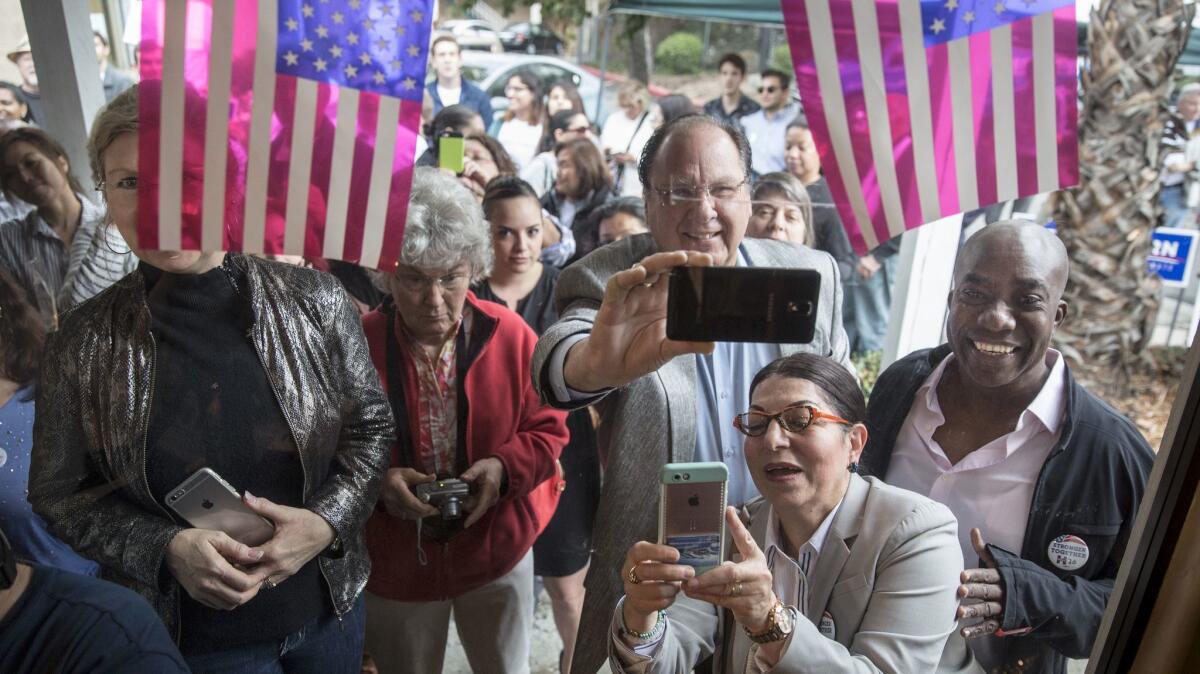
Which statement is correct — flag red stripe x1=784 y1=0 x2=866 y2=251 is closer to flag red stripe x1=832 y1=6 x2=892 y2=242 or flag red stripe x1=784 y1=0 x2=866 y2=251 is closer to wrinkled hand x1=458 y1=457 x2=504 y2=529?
flag red stripe x1=832 y1=6 x2=892 y2=242

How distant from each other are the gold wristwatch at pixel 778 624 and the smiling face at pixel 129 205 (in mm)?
912

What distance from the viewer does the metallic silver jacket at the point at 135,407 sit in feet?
4.29

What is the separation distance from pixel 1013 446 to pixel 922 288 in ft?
0.86

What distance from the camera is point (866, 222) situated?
1.39m

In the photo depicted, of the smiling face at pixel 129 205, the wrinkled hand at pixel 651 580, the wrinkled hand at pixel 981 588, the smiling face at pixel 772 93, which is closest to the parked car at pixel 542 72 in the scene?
the smiling face at pixel 772 93

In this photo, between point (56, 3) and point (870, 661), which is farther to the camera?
point (56, 3)

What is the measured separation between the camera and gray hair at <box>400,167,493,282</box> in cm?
154

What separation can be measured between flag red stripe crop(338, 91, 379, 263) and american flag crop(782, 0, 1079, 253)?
1.99 ft

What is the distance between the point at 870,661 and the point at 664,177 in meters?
0.73

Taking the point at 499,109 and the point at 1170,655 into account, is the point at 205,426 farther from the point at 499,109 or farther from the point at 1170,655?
the point at 1170,655

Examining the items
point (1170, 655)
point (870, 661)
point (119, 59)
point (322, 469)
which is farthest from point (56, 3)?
point (1170, 655)

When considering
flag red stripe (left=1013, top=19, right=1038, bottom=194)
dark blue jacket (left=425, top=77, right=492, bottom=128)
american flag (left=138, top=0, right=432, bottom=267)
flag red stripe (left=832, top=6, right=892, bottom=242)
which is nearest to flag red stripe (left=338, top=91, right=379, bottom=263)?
american flag (left=138, top=0, right=432, bottom=267)

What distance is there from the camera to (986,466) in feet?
4.50

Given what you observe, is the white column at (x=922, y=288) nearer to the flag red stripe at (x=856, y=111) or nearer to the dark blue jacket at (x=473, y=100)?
the flag red stripe at (x=856, y=111)
